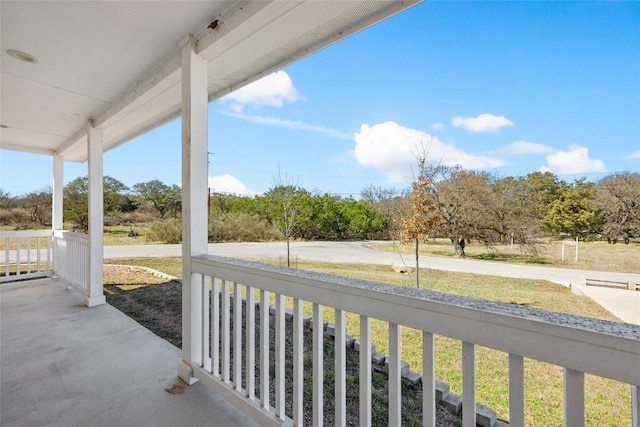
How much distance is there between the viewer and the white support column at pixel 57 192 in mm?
4766

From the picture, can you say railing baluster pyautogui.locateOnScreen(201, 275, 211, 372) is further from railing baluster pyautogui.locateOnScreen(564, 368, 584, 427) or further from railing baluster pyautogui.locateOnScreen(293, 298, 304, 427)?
railing baluster pyautogui.locateOnScreen(564, 368, 584, 427)

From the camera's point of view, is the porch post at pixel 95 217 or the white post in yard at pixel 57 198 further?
the white post in yard at pixel 57 198

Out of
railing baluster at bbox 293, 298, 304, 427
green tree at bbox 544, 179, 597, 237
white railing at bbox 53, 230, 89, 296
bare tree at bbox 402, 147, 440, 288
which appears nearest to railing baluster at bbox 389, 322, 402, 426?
railing baluster at bbox 293, 298, 304, 427

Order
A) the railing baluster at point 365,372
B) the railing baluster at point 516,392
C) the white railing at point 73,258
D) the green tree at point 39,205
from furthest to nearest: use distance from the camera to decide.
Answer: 1. the green tree at point 39,205
2. the white railing at point 73,258
3. the railing baluster at point 365,372
4. the railing baluster at point 516,392

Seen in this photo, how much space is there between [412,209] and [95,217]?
441 centimetres

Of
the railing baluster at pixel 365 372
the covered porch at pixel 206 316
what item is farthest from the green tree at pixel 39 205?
the railing baluster at pixel 365 372

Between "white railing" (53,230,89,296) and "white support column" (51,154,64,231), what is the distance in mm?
187

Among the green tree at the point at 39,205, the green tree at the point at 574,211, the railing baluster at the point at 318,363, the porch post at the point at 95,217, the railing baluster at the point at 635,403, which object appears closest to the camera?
the railing baluster at the point at 635,403

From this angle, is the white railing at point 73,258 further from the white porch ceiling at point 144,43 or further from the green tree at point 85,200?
the white porch ceiling at point 144,43

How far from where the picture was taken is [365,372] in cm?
112

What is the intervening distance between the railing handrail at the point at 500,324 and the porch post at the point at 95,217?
3.39m

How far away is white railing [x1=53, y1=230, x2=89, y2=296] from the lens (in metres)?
3.69

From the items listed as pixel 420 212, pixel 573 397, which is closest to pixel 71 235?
pixel 420 212

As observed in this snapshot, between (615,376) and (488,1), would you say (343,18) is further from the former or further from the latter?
(615,376)
